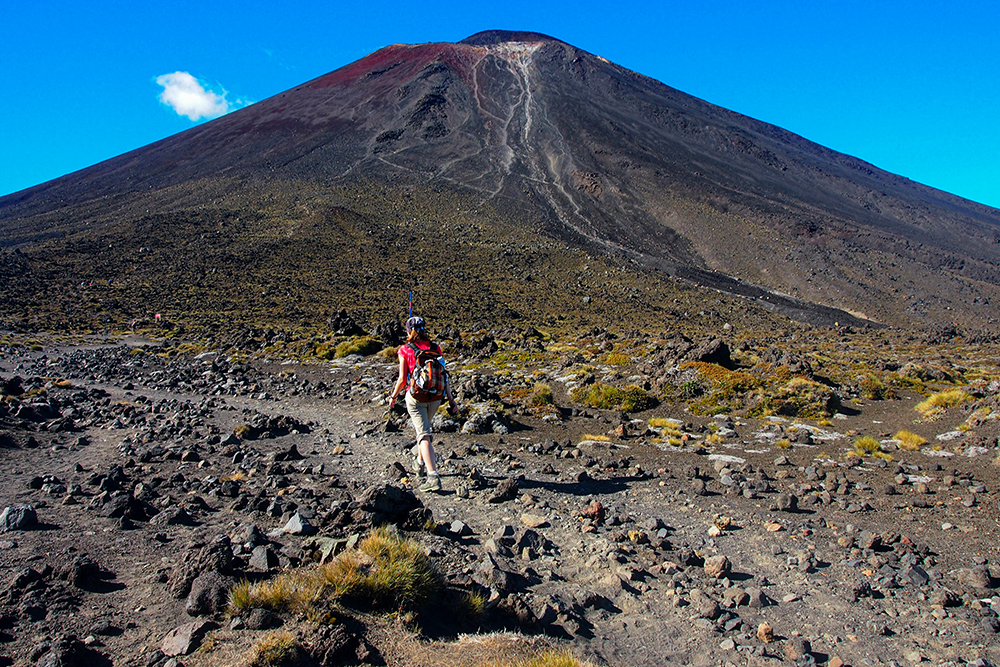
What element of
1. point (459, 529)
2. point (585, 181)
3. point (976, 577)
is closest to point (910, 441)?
point (976, 577)

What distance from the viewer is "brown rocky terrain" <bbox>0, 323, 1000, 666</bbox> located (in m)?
3.17

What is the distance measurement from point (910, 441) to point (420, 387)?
7.09 meters

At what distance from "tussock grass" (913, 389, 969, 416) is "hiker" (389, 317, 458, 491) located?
8.87m

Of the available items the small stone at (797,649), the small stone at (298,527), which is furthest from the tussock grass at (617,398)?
the small stone at (298,527)

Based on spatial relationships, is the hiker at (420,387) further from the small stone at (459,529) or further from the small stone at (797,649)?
the small stone at (797,649)

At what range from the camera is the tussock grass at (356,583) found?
307 centimetres

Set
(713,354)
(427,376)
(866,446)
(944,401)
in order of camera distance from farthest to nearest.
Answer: (713,354) < (944,401) < (866,446) < (427,376)

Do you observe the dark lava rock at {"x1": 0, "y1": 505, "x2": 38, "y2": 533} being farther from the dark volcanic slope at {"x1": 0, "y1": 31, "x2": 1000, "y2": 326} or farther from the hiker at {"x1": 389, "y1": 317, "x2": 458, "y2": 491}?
the dark volcanic slope at {"x1": 0, "y1": 31, "x2": 1000, "y2": 326}

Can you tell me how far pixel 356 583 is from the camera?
3.25 meters

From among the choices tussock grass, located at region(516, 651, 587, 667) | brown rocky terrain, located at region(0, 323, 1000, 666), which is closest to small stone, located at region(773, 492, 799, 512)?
brown rocky terrain, located at region(0, 323, 1000, 666)

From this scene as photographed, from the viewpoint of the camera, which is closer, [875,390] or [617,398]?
[617,398]

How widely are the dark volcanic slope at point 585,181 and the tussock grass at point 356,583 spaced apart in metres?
40.9

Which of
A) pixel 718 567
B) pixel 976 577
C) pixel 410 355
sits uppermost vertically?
pixel 410 355

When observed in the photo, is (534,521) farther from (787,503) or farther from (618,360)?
(618,360)
